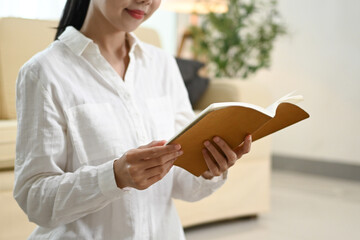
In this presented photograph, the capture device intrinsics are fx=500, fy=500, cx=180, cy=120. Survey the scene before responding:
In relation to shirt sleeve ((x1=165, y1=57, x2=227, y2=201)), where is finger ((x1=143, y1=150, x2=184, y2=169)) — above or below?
above

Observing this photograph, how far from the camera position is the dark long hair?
1013mm

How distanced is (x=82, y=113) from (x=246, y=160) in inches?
60.5

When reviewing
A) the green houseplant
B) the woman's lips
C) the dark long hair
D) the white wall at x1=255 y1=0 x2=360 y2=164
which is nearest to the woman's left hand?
the woman's lips

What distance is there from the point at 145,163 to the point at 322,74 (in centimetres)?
298

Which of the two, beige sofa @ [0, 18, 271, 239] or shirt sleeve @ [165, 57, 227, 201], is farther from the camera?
beige sofa @ [0, 18, 271, 239]

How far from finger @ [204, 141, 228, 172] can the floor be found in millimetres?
1362

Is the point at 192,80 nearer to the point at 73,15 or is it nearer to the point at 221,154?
the point at 73,15

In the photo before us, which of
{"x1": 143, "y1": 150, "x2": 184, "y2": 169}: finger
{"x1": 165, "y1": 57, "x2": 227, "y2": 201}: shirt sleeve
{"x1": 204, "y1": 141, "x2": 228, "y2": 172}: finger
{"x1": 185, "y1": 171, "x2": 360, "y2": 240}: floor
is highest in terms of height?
{"x1": 143, "y1": 150, "x2": 184, "y2": 169}: finger

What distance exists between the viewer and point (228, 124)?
775 millimetres

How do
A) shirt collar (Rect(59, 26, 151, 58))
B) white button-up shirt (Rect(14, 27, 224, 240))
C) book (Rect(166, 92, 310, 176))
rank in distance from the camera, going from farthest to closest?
shirt collar (Rect(59, 26, 151, 58)) → white button-up shirt (Rect(14, 27, 224, 240)) → book (Rect(166, 92, 310, 176))

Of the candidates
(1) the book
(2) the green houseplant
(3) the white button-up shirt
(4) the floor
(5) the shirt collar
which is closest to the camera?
(1) the book

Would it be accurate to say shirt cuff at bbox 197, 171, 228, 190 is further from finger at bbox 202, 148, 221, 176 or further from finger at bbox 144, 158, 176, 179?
finger at bbox 144, 158, 176, 179

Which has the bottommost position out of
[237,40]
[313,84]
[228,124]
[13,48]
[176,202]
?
[176,202]

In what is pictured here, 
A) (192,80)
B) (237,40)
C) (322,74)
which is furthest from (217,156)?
(322,74)
